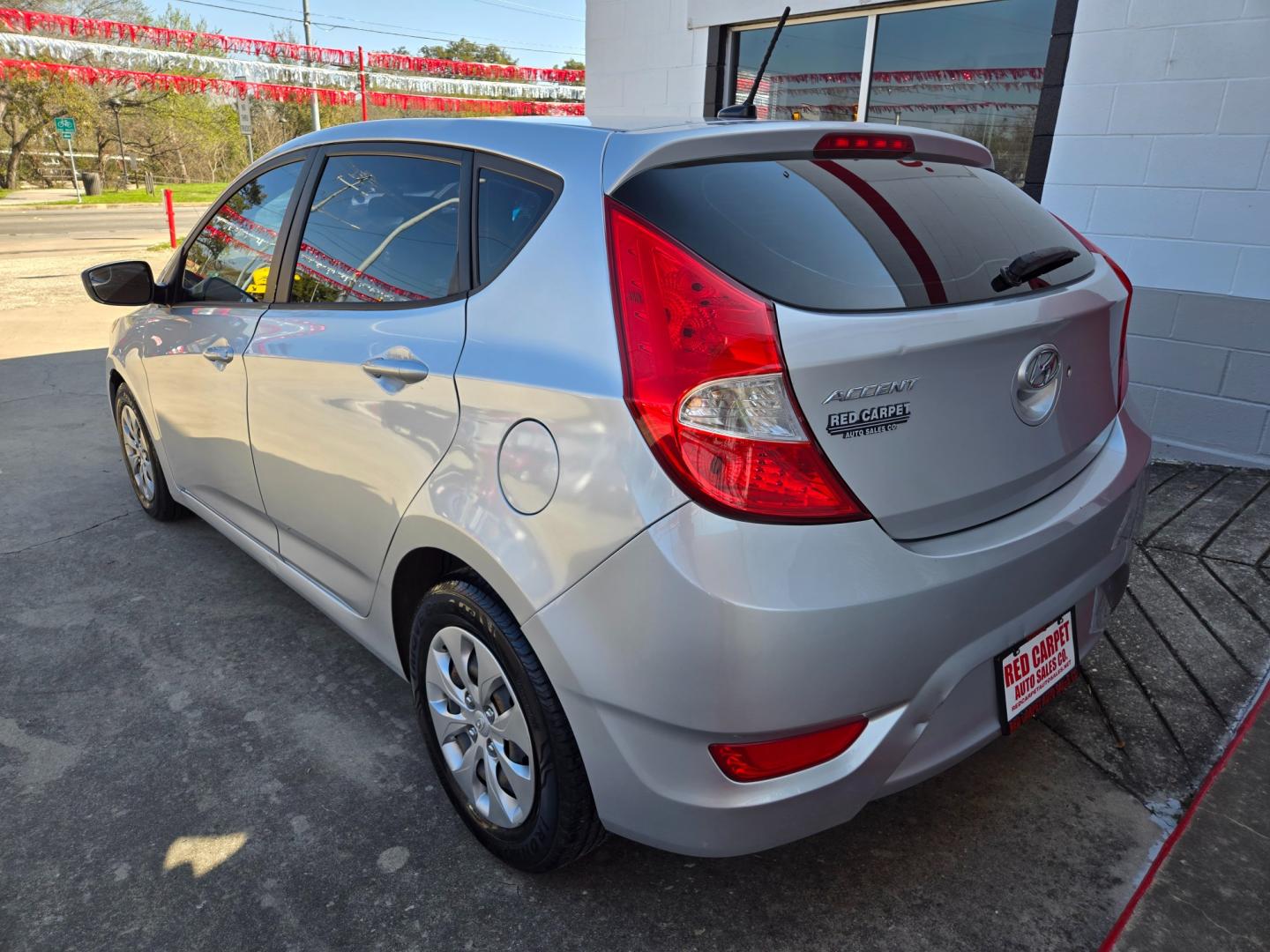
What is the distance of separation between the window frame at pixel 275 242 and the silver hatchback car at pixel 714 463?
0.51m

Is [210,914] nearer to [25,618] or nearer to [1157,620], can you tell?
[25,618]

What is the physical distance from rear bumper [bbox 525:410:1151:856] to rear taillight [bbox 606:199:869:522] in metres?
0.05

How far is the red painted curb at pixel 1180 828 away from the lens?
190 cm

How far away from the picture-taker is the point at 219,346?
2.92 metres

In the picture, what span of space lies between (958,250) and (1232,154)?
11.5 ft

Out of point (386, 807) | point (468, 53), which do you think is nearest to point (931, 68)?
point (386, 807)

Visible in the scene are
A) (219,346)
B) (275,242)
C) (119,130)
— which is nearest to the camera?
(275,242)

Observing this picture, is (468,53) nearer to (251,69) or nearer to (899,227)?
(251,69)

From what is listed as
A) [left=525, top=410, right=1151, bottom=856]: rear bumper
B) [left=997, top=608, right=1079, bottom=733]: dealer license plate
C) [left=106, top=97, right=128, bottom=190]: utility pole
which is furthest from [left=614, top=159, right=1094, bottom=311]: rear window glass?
[left=106, top=97, right=128, bottom=190]: utility pole

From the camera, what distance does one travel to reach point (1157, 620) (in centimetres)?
315

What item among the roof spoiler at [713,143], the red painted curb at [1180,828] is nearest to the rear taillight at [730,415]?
the roof spoiler at [713,143]

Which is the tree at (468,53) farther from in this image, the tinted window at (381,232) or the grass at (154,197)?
the tinted window at (381,232)

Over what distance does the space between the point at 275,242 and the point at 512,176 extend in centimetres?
120

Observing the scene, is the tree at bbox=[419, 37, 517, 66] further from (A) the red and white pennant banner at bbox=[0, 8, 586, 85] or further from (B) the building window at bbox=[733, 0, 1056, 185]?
(B) the building window at bbox=[733, 0, 1056, 185]
